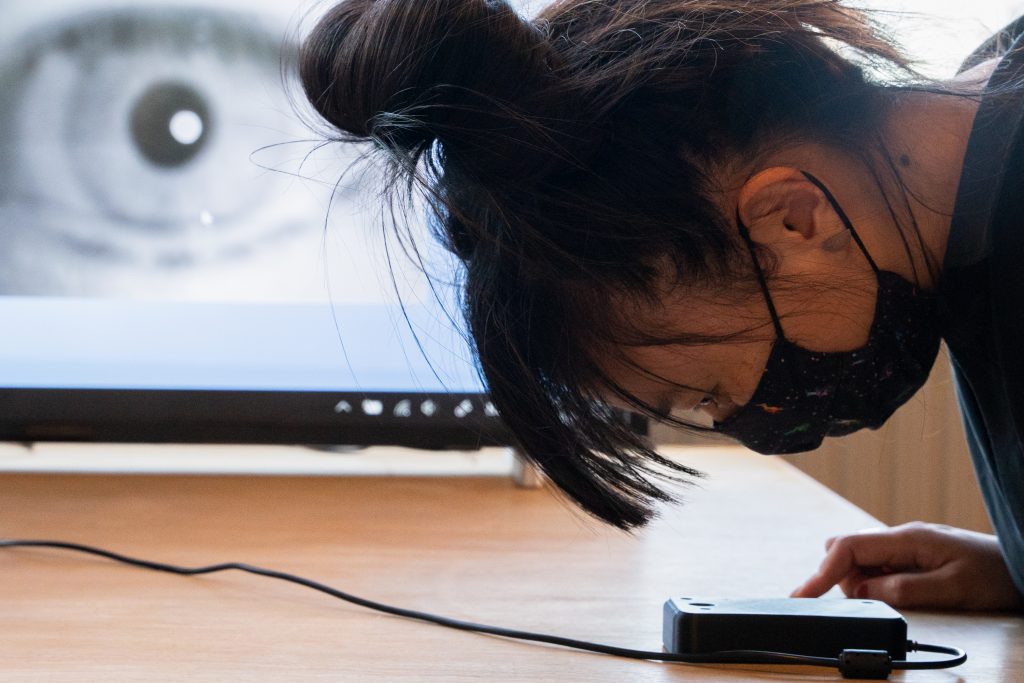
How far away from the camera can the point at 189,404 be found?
1017 millimetres

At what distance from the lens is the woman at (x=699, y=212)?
0.52 metres

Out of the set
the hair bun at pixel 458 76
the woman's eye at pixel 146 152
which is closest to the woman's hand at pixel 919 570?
the hair bun at pixel 458 76

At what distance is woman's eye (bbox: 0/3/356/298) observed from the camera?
39.9 inches

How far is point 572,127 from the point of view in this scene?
518mm

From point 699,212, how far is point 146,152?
0.71 m

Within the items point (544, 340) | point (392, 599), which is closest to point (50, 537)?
point (392, 599)

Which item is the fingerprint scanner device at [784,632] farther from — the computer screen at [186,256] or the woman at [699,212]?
the computer screen at [186,256]

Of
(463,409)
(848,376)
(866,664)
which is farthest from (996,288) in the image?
(463,409)

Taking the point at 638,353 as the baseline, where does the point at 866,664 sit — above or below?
below

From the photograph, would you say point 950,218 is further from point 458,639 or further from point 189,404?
point 189,404

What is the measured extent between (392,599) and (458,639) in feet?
0.31

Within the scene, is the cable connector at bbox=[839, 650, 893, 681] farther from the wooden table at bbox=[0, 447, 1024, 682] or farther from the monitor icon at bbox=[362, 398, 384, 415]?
the monitor icon at bbox=[362, 398, 384, 415]

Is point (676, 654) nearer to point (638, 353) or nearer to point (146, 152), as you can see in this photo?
point (638, 353)

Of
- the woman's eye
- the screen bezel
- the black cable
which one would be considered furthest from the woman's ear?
the woman's eye
